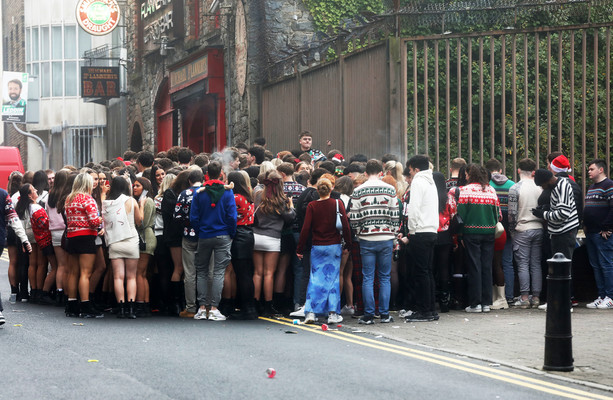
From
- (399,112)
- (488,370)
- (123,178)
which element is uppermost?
(399,112)

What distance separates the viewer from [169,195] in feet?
39.4

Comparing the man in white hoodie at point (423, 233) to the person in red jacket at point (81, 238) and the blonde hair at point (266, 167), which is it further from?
the person in red jacket at point (81, 238)

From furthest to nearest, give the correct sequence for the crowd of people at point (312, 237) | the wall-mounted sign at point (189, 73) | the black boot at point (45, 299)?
the wall-mounted sign at point (189, 73) < the black boot at point (45, 299) < the crowd of people at point (312, 237)

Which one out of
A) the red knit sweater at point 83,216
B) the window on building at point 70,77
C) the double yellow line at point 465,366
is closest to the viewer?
the double yellow line at point 465,366

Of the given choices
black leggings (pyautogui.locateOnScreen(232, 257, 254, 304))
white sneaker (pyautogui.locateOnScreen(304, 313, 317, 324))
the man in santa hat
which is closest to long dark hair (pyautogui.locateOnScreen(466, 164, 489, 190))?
the man in santa hat

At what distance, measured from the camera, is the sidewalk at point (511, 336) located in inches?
350

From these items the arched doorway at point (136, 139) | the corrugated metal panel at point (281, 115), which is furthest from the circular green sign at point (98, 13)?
the corrugated metal panel at point (281, 115)

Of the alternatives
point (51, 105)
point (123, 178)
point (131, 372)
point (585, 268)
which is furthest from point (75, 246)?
point (51, 105)

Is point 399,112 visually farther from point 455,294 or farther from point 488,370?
point 488,370

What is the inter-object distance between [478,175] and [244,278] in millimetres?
3063

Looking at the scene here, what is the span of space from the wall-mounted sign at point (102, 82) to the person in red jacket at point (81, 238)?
25.3 m

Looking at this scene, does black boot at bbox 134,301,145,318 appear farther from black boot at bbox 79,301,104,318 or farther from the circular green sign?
the circular green sign

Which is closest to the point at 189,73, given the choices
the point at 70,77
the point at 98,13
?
the point at 98,13

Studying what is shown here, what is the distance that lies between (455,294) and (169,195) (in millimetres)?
3796
